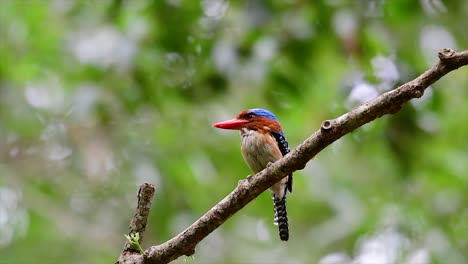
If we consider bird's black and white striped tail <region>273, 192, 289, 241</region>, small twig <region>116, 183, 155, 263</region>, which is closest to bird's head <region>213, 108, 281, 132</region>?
bird's black and white striped tail <region>273, 192, 289, 241</region>

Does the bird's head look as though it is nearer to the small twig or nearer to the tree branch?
the small twig

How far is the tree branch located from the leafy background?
1.87 m

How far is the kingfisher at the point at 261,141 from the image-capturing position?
10.7 feet

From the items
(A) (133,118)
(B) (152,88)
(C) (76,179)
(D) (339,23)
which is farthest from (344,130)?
(C) (76,179)

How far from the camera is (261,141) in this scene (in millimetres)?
3301

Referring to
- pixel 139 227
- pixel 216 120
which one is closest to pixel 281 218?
pixel 139 227

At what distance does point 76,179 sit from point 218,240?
1316mm

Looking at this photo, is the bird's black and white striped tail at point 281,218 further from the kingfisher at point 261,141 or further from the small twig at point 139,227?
the small twig at point 139,227

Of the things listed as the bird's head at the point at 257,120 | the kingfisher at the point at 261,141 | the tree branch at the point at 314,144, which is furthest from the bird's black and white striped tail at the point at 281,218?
the tree branch at the point at 314,144

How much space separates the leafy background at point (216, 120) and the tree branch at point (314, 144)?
6.14 ft

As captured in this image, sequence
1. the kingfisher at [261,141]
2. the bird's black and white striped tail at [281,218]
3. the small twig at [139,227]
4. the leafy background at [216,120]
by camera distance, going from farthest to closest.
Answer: the leafy background at [216,120] < the kingfisher at [261,141] < the bird's black and white striped tail at [281,218] < the small twig at [139,227]

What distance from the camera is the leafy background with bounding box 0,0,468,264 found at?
4.03 meters

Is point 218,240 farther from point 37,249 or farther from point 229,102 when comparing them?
point 229,102

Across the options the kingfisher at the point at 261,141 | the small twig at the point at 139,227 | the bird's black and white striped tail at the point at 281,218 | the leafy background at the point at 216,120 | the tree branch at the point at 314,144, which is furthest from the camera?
the leafy background at the point at 216,120
